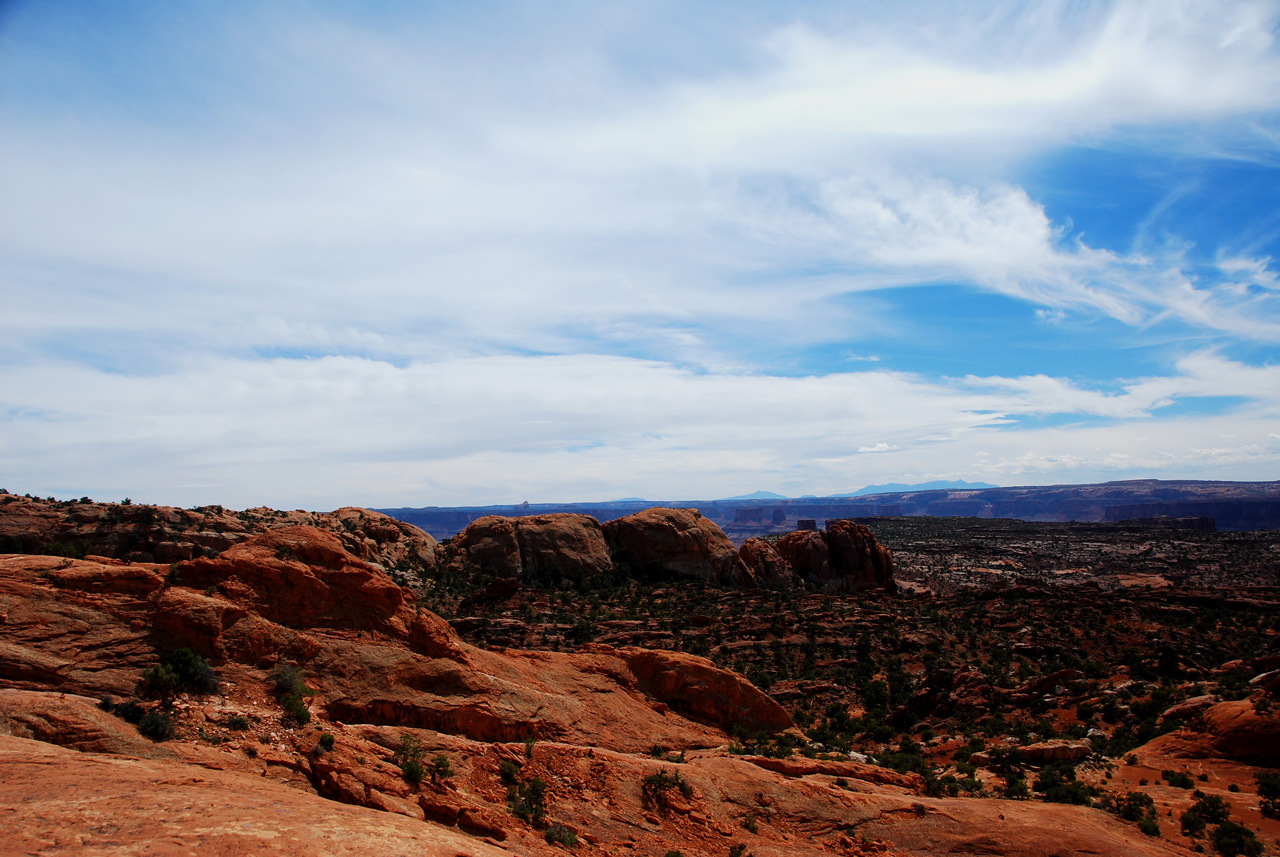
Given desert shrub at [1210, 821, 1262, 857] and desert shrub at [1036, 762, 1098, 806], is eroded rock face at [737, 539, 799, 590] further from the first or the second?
desert shrub at [1210, 821, 1262, 857]

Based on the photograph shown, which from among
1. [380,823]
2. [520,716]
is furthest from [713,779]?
[380,823]

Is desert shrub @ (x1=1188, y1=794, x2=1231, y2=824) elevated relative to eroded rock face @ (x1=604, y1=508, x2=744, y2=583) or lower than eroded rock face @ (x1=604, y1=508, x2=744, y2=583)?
lower

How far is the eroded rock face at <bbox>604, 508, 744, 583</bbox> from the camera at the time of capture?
199 ft

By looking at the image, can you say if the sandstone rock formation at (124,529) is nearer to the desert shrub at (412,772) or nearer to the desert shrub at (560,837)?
the desert shrub at (412,772)

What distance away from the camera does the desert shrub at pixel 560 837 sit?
14.2m

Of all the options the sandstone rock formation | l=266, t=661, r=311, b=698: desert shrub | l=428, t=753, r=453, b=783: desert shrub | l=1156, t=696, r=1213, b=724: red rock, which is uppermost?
the sandstone rock formation

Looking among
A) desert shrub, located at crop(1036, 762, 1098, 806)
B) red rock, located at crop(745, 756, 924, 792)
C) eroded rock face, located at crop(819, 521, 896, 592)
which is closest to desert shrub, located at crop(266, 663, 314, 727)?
red rock, located at crop(745, 756, 924, 792)

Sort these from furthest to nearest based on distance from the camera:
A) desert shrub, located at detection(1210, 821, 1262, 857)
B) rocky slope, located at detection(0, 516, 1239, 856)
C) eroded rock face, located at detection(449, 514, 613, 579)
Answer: eroded rock face, located at detection(449, 514, 613, 579), desert shrub, located at detection(1210, 821, 1262, 857), rocky slope, located at detection(0, 516, 1239, 856)

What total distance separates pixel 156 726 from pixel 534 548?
45.8m

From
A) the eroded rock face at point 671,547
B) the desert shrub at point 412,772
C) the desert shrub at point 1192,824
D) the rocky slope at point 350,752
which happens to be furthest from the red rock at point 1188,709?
the eroded rock face at point 671,547

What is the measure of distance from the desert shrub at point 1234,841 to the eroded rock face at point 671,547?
43168 millimetres

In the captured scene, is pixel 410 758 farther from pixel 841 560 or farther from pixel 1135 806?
pixel 841 560

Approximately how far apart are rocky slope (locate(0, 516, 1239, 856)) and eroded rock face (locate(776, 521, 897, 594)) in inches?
1827

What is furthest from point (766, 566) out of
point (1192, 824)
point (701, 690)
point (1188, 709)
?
point (1192, 824)
